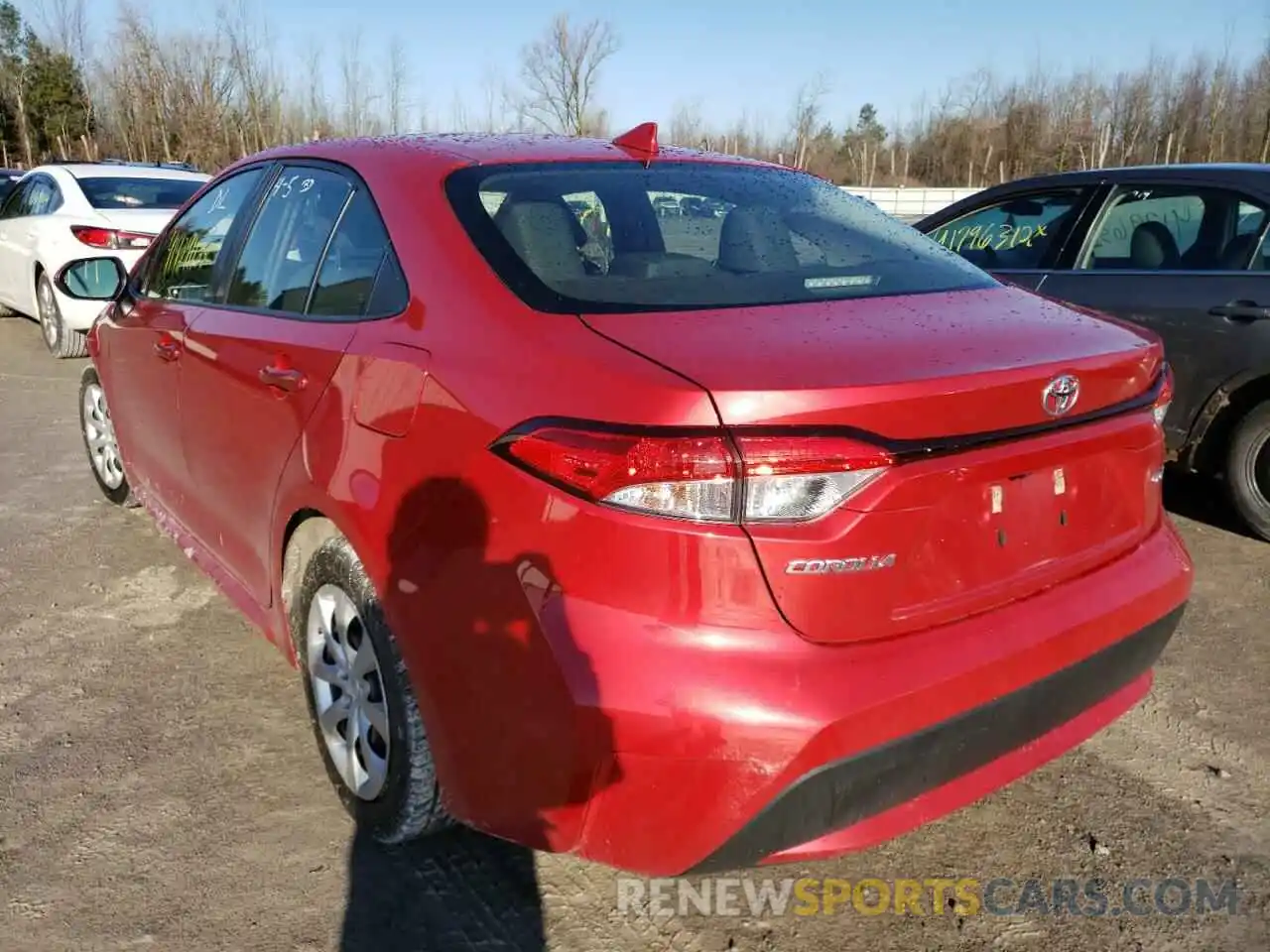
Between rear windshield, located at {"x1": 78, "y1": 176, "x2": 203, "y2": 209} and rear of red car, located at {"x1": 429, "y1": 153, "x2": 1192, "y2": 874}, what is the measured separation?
799 centimetres

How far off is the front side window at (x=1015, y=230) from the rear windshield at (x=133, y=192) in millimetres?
6497

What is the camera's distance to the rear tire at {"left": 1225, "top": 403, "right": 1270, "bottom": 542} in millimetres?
4453

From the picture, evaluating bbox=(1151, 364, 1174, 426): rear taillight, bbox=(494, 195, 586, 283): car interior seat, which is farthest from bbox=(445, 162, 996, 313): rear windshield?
bbox=(1151, 364, 1174, 426): rear taillight

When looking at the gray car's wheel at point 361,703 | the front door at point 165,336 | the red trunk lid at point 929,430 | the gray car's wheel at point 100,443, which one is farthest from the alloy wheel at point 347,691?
the gray car's wheel at point 100,443

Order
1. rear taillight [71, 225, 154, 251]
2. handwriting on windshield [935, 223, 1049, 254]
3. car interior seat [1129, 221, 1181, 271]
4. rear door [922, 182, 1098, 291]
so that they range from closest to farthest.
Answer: car interior seat [1129, 221, 1181, 271]
rear door [922, 182, 1098, 291]
handwriting on windshield [935, 223, 1049, 254]
rear taillight [71, 225, 154, 251]

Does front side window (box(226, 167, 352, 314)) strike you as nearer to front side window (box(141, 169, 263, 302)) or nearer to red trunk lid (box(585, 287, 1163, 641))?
front side window (box(141, 169, 263, 302))

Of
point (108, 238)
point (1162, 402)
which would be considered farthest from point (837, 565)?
point (108, 238)

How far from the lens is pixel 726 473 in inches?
68.8

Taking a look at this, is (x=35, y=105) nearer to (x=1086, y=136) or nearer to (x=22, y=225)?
(x=22, y=225)

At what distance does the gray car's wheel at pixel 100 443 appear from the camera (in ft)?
15.9

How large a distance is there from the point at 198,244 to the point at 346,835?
212 cm

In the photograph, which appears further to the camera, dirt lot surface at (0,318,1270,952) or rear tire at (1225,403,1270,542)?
rear tire at (1225,403,1270,542)

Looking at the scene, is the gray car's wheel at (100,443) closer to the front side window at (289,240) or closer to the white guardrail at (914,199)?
the front side window at (289,240)

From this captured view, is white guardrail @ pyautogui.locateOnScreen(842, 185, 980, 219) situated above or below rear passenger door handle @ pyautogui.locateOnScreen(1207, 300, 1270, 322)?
above
